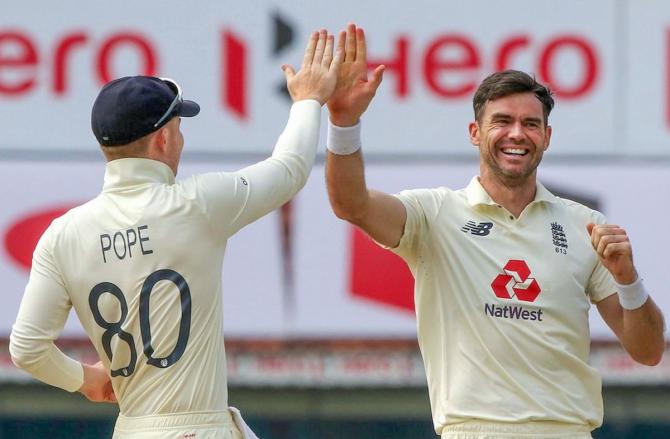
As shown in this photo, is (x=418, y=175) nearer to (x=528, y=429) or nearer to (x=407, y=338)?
(x=407, y=338)

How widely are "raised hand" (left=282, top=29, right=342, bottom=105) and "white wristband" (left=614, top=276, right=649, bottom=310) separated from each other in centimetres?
106

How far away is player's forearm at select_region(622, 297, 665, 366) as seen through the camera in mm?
4695

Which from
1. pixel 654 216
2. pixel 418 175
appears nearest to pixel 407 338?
pixel 418 175

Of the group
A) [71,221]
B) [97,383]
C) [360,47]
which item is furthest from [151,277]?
[360,47]

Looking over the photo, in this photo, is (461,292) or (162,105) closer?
(162,105)

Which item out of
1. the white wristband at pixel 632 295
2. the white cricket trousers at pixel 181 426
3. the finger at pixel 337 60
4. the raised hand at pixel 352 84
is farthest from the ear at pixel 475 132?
the white cricket trousers at pixel 181 426

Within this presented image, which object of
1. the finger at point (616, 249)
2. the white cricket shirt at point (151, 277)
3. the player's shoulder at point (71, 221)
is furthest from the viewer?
the finger at point (616, 249)

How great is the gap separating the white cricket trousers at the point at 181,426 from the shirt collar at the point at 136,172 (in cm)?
65

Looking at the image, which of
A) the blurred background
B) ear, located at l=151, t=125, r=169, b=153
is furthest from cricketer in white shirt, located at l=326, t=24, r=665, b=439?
the blurred background

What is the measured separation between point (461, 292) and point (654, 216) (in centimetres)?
401

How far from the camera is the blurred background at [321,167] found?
843 centimetres

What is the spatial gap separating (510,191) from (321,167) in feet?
11.8

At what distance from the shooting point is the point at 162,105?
4.33m

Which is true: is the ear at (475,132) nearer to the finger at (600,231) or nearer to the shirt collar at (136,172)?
the finger at (600,231)
